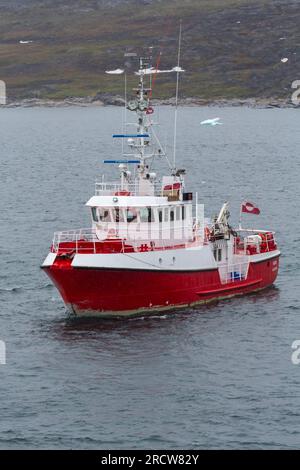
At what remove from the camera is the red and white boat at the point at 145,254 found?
5825 cm

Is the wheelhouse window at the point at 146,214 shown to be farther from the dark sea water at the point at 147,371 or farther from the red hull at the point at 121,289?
the dark sea water at the point at 147,371

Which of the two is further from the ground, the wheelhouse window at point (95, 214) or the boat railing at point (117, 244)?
the wheelhouse window at point (95, 214)

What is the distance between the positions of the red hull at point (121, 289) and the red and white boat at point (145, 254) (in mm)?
51

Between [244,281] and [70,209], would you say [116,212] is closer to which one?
[244,281]

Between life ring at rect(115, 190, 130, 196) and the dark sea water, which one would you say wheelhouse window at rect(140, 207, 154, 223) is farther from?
the dark sea water

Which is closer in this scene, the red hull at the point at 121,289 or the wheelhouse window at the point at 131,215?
the red hull at the point at 121,289

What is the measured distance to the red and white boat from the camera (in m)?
58.2

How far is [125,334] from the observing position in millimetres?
56125

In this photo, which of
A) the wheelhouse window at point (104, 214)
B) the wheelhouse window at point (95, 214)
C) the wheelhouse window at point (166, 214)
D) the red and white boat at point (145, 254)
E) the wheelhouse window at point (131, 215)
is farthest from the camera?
the wheelhouse window at point (166, 214)

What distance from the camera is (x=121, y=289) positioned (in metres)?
58.6

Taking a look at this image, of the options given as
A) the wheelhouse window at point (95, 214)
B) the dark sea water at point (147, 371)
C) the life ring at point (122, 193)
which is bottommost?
the dark sea water at point (147, 371)

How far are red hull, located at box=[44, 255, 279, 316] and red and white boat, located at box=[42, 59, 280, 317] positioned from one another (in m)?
0.05

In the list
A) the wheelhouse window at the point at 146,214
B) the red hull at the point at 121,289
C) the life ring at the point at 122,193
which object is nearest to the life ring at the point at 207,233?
the red hull at the point at 121,289

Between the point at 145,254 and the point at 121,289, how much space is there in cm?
221
